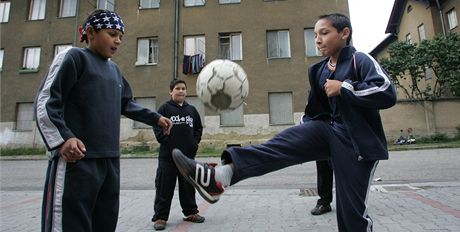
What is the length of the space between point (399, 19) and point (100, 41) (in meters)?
31.9

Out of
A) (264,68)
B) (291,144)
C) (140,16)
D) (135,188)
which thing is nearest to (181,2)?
(140,16)

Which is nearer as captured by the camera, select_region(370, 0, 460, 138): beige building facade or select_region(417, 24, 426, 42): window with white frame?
A: select_region(370, 0, 460, 138): beige building facade

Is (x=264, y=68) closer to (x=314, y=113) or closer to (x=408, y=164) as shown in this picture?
(x=408, y=164)

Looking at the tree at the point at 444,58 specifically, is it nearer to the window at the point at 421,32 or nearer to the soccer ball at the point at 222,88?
the window at the point at 421,32

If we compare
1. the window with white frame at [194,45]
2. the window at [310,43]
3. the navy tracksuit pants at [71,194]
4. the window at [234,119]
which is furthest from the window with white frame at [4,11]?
the navy tracksuit pants at [71,194]

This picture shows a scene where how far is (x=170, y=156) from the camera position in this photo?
204 inches

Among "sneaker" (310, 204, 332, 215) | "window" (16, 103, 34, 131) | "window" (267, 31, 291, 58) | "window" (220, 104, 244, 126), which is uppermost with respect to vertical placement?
"window" (267, 31, 291, 58)

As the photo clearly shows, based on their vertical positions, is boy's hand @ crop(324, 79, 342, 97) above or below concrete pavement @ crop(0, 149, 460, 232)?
above

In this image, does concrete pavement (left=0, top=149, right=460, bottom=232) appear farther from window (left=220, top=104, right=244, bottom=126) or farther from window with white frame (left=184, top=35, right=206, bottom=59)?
window with white frame (left=184, top=35, right=206, bottom=59)

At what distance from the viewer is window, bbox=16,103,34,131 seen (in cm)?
2252

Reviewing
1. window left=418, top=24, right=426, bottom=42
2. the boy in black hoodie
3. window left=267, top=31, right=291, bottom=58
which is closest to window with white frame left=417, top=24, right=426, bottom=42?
window left=418, top=24, right=426, bottom=42

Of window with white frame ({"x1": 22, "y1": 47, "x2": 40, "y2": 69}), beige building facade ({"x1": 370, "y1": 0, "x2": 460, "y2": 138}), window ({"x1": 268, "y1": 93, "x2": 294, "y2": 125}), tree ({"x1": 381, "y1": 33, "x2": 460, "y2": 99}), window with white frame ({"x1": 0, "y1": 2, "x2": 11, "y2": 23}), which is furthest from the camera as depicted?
window with white frame ({"x1": 0, "y1": 2, "x2": 11, "y2": 23})

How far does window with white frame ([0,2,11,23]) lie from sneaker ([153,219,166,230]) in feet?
84.1

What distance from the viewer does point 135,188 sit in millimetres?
8602
